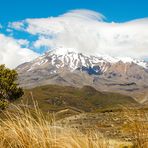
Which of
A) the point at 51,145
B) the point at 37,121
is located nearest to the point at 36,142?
the point at 51,145

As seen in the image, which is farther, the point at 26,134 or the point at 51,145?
the point at 26,134

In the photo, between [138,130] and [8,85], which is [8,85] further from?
[138,130]

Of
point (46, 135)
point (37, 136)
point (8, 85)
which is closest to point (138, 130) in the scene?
point (46, 135)

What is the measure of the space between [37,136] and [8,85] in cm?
6982

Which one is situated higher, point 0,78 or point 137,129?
point 0,78

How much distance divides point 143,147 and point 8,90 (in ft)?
232

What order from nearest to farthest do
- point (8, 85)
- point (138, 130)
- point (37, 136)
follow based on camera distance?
1. point (138, 130)
2. point (37, 136)
3. point (8, 85)

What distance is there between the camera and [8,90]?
77.3 meters

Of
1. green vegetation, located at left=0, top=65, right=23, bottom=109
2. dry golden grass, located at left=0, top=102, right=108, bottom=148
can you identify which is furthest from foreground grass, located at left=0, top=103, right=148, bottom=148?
green vegetation, located at left=0, top=65, right=23, bottom=109

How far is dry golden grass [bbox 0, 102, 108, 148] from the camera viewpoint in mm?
8070

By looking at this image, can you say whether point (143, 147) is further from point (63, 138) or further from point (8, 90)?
point (8, 90)

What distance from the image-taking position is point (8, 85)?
77562 mm

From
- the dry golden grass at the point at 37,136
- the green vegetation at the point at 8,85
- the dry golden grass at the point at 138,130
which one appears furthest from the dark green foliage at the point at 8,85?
the dry golden grass at the point at 138,130

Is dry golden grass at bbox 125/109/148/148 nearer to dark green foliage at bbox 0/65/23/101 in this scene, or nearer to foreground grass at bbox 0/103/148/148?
foreground grass at bbox 0/103/148/148
